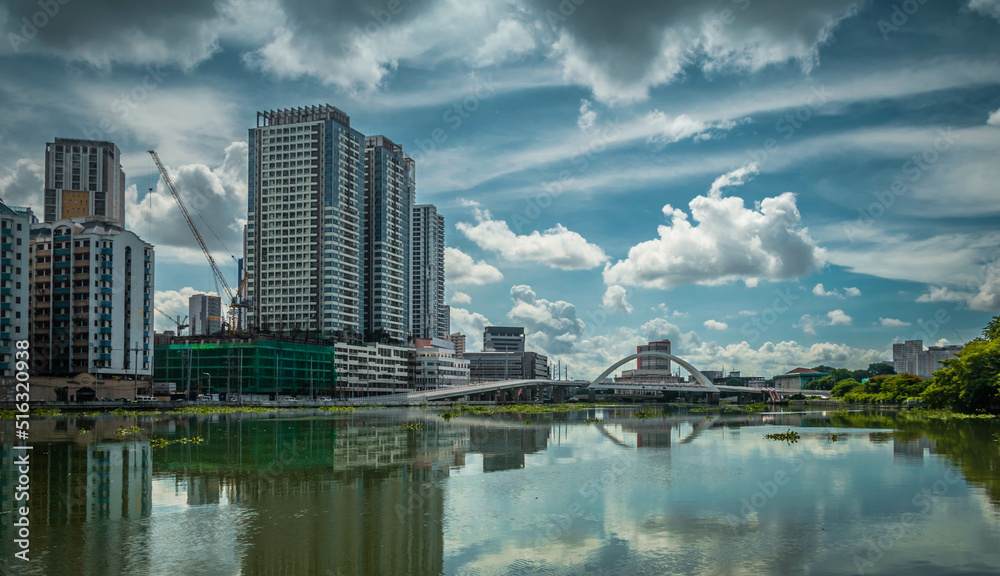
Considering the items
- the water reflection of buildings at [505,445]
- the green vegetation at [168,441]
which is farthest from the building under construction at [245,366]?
the green vegetation at [168,441]

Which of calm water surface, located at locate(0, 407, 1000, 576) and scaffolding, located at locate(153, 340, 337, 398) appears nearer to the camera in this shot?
calm water surface, located at locate(0, 407, 1000, 576)

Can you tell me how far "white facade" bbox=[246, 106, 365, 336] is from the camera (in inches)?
6954

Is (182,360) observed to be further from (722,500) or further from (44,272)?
(722,500)

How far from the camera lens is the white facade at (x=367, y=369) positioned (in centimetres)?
17362

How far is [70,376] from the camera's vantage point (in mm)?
117750

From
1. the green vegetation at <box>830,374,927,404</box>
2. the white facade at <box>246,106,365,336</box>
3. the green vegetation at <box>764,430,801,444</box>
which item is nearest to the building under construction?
the white facade at <box>246,106,365,336</box>

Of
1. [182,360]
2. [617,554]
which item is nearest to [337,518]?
[617,554]

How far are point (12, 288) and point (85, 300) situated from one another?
1535 cm

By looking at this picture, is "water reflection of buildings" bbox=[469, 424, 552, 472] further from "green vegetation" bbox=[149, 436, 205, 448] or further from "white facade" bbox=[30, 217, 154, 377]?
"white facade" bbox=[30, 217, 154, 377]

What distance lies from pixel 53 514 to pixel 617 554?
18.4 m

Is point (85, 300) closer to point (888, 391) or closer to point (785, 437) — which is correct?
point (785, 437)

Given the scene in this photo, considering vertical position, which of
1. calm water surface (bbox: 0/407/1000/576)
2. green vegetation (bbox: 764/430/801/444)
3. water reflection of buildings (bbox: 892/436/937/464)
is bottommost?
green vegetation (bbox: 764/430/801/444)

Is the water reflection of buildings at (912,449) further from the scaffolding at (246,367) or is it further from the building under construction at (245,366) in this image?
the scaffolding at (246,367)

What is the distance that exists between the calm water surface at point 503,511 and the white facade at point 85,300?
8581cm
